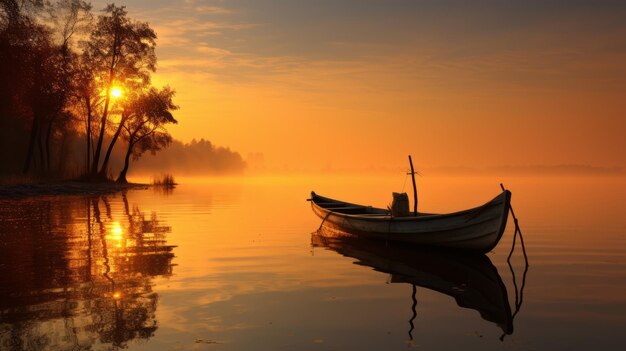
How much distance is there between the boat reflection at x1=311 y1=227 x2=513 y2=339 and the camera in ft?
39.4

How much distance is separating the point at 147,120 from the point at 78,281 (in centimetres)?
5566

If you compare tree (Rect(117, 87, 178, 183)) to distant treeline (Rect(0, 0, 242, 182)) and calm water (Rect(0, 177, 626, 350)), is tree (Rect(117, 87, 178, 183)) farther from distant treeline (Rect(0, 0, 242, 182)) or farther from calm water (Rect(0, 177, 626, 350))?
calm water (Rect(0, 177, 626, 350))

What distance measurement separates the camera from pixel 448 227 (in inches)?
747

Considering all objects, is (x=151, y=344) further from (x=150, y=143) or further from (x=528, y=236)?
(x=150, y=143)

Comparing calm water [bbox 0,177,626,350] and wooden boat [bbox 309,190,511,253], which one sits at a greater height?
wooden boat [bbox 309,190,511,253]

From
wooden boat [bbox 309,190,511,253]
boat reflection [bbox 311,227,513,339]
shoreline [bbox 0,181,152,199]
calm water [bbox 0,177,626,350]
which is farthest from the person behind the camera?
shoreline [bbox 0,181,152,199]

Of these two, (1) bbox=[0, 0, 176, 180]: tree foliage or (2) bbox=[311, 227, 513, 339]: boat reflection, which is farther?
(1) bbox=[0, 0, 176, 180]: tree foliage

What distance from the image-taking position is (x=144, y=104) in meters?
64.1

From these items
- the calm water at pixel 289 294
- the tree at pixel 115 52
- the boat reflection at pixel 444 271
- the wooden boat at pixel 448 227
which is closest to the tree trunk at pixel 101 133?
the tree at pixel 115 52

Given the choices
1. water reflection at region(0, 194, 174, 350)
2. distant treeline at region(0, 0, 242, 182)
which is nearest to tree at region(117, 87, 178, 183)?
distant treeline at region(0, 0, 242, 182)

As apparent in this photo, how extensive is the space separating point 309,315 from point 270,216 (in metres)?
24.1

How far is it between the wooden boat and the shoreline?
3100cm

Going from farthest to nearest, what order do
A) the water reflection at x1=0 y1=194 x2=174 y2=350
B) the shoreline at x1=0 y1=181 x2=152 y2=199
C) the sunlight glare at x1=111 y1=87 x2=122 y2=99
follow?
the sunlight glare at x1=111 y1=87 x2=122 y2=99 → the shoreline at x1=0 y1=181 x2=152 y2=199 → the water reflection at x1=0 y1=194 x2=174 y2=350

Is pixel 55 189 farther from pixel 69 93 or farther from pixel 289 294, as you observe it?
pixel 289 294
